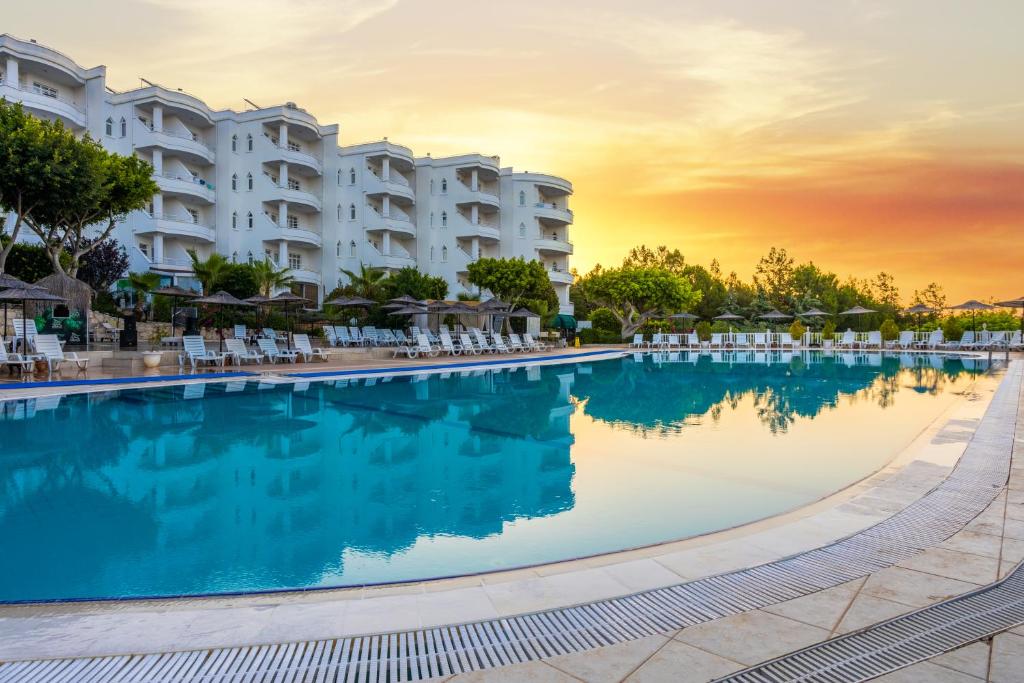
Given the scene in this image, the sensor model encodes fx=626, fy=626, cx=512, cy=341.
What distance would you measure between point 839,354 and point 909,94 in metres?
14.8

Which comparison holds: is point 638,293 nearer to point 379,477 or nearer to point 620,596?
point 379,477

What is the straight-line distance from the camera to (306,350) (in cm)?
2200

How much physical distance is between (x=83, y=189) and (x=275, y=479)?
1591cm

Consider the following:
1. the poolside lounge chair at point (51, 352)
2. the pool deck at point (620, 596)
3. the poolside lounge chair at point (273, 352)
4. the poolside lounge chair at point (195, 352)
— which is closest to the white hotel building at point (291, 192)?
the poolside lounge chair at point (273, 352)

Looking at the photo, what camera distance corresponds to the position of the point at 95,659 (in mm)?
2803

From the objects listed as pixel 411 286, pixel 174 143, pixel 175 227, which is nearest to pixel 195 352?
pixel 411 286

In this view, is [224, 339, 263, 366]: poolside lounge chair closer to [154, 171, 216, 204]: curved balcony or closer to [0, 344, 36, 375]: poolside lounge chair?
[0, 344, 36, 375]: poolside lounge chair

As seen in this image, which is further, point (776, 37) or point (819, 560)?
point (776, 37)

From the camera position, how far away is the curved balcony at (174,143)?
33.2 metres

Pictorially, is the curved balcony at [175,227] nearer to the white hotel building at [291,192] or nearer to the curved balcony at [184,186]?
the white hotel building at [291,192]

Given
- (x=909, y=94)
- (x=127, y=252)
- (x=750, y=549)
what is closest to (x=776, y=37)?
(x=909, y=94)

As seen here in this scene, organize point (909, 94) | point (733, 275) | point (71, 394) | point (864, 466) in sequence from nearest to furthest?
point (864, 466), point (71, 394), point (909, 94), point (733, 275)

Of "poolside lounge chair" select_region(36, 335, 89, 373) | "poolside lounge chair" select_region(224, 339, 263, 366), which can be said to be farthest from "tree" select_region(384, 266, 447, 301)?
"poolside lounge chair" select_region(36, 335, 89, 373)

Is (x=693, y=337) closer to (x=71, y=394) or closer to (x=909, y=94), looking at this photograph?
(x=909, y=94)
